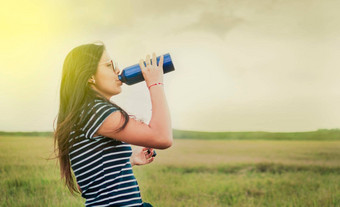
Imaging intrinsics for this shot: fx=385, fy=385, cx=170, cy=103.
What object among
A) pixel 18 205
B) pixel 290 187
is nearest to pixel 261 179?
pixel 290 187

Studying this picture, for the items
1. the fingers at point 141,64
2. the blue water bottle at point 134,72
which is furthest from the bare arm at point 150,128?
the blue water bottle at point 134,72

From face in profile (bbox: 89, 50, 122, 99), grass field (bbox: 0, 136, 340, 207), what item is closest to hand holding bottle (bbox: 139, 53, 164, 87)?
face in profile (bbox: 89, 50, 122, 99)

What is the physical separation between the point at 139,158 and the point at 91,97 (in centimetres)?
43

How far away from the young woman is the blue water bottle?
125 millimetres

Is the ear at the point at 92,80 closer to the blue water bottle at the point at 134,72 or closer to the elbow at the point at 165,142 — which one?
the blue water bottle at the point at 134,72

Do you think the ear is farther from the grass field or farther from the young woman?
the grass field

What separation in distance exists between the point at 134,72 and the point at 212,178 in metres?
2.66

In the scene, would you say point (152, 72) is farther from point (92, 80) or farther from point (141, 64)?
point (92, 80)

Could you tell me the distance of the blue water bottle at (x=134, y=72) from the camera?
5.43 feet

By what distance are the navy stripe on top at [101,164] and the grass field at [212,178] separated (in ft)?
4.33

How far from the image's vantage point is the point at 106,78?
150 cm

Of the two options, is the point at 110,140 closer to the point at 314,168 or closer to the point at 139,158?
the point at 139,158

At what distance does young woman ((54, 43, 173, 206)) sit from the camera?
1354 mm

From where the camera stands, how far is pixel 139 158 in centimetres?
173
